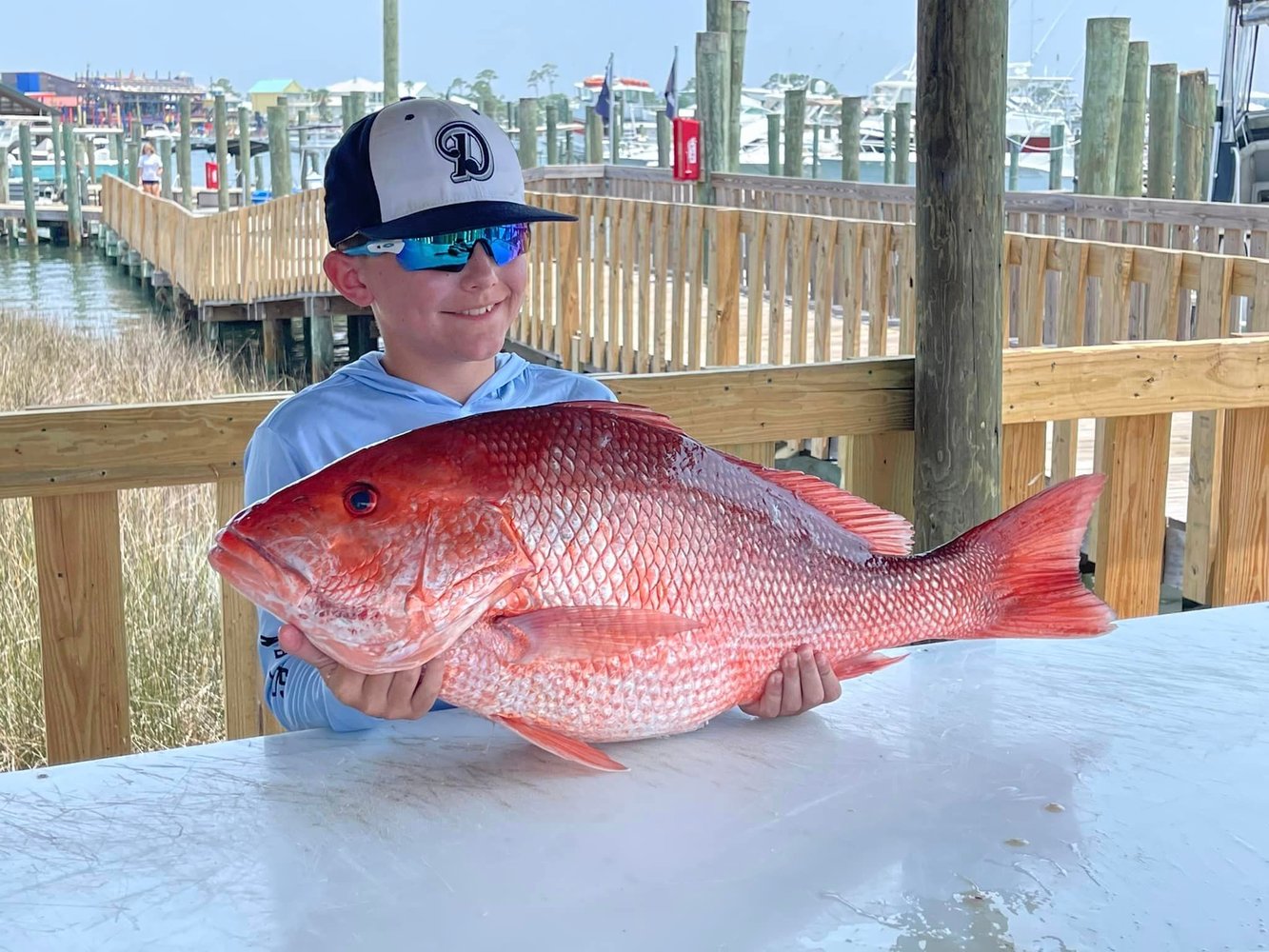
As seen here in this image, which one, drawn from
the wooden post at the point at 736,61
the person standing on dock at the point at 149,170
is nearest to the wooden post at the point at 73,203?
the person standing on dock at the point at 149,170

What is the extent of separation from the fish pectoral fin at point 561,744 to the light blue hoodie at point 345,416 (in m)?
0.47

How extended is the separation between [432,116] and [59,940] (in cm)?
106

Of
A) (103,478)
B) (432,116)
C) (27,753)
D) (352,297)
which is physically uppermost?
(432,116)

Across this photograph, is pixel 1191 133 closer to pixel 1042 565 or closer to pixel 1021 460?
pixel 1021 460

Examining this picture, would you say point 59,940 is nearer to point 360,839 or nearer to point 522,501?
point 360,839

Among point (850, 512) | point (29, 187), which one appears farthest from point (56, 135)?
point (850, 512)

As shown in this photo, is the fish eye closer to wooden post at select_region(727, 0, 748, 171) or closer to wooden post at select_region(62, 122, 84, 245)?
wooden post at select_region(727, 0, 748, 171)

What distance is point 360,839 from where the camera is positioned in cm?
118

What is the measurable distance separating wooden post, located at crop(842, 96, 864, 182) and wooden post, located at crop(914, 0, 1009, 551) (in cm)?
1668

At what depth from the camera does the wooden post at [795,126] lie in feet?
67.0

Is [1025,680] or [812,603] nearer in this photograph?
[812,603]

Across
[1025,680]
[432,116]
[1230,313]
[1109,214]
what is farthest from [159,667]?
[1109,214]

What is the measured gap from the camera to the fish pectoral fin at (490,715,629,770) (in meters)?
1.27

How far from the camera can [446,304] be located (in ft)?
5.90
